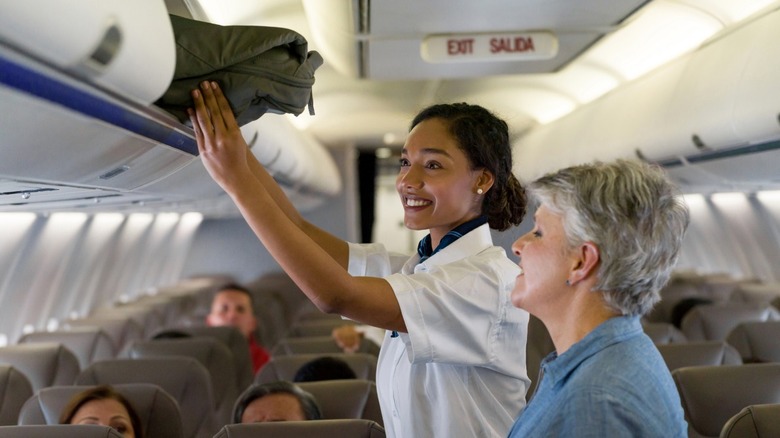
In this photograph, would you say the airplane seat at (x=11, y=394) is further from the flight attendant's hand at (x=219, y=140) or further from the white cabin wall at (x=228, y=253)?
the white cabin wall at (x=228, y=253)

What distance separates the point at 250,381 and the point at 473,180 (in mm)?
4038

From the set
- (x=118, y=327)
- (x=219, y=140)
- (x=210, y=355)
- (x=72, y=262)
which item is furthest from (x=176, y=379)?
(x=72, y=262)

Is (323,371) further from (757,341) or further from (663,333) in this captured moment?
(757,341)

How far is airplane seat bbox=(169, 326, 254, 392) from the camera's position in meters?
6.29

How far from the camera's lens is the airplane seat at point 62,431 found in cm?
283

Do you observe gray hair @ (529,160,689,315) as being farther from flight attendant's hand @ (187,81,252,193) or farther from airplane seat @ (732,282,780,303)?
airplane seat @ (732,282,780,303)

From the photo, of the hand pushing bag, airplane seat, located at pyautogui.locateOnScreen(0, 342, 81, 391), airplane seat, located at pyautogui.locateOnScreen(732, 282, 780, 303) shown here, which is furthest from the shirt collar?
airplane seat, located at pyautogui.locateOnScreen(732, 282, 780, 303)

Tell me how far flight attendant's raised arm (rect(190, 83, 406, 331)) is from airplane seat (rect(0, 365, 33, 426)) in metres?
2.89

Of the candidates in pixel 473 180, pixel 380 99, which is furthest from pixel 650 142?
pixel 380 99

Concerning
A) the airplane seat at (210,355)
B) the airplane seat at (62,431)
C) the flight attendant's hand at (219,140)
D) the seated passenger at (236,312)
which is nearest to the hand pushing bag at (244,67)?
the flight attendant's hand at (219,140)

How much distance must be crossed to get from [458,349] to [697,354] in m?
3.14

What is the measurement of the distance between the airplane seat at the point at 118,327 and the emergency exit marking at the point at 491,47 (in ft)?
12.0

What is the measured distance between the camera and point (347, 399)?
409 cm

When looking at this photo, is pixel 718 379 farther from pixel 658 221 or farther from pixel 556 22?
pixel 658 221
